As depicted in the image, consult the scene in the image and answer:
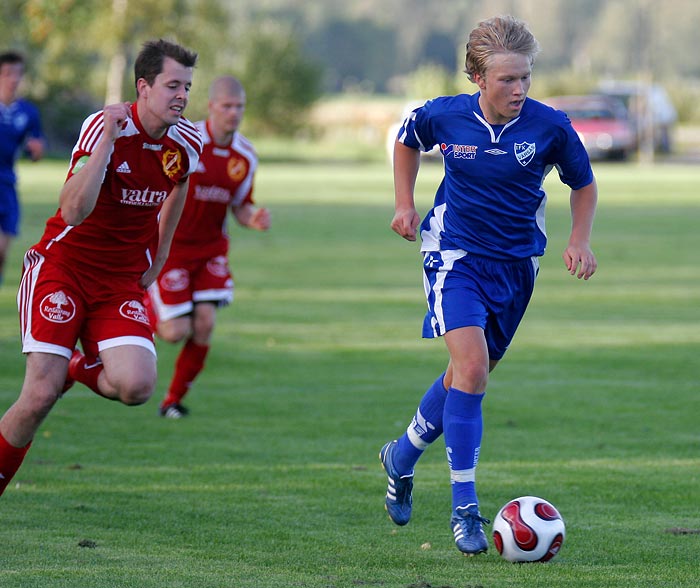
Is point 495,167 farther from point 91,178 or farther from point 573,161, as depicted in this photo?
point 91,178

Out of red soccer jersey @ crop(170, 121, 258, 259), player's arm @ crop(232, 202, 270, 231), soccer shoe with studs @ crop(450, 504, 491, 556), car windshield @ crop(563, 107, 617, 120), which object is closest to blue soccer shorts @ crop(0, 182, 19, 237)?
red soccer jersey @ crop(170, 121, 258, 259)

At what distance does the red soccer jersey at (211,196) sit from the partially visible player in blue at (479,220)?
3.50 metres

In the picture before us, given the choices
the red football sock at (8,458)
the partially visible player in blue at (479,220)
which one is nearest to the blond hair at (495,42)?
the partially visible player in blue at (479,220)

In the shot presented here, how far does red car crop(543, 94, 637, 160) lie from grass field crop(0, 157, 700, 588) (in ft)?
106

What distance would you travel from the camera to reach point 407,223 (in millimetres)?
5934

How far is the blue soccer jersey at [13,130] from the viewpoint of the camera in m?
12.7

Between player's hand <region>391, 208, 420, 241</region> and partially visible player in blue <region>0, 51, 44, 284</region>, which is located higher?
player's hand <region>391, 208, 420, 241</region>

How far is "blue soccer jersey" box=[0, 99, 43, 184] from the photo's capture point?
41.8 feet

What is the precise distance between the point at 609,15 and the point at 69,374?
159 metres

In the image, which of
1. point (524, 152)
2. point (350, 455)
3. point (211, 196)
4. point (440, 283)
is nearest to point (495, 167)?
point (524, 152)

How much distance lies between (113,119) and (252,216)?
11.8 ft

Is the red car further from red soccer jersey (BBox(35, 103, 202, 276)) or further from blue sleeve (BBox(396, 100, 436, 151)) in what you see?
red soccer jersey (BBox(35, 103, 202, 276))

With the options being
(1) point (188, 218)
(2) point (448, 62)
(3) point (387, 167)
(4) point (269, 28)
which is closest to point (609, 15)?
(2) point (448, 62)

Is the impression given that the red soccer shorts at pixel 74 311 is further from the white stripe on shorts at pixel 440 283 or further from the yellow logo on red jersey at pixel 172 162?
the white stripe on shorts at pixel 440 283
